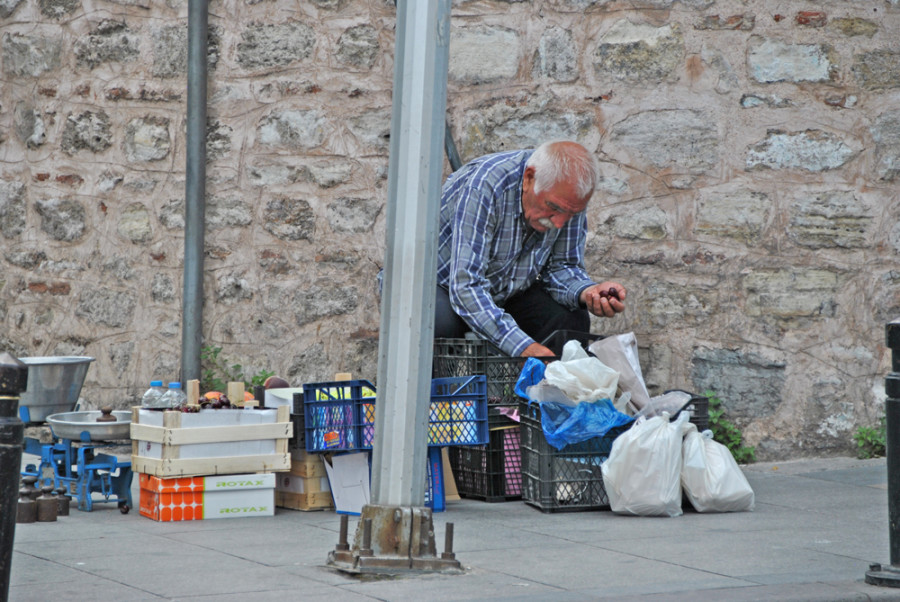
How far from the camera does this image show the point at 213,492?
4.47m

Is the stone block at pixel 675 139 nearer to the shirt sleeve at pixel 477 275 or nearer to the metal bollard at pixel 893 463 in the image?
the shirt sleeve at pixel 477 275

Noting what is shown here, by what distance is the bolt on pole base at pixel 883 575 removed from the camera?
3.38 metres

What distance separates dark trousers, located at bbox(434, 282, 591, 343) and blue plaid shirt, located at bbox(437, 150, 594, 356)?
1.8 inches

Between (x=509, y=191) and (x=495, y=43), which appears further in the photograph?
(x=495, y=43)

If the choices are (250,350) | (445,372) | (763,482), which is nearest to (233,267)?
(250,350)

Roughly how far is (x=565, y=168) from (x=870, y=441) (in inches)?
90.7

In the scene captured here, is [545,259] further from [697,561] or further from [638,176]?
[697,561]

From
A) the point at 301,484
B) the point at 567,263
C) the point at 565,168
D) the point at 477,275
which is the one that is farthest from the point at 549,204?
the point at 301,484

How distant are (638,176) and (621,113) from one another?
1.16 feet

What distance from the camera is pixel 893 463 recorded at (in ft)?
11.2

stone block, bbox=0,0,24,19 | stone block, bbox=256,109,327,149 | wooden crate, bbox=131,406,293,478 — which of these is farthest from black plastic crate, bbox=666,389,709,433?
stone block, bbox=0,0,24,19

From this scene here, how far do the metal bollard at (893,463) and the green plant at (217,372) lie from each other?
145 inches

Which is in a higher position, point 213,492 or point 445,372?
point 445,372

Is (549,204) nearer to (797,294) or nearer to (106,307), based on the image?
(797,294)
